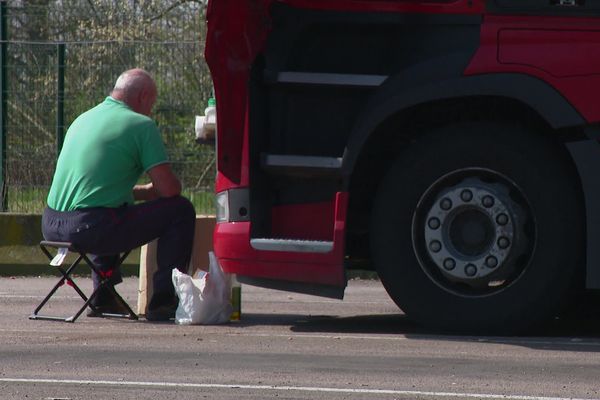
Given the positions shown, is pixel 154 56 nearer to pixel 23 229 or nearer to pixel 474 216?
pixel 23 229

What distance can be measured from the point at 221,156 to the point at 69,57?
18.0 feet

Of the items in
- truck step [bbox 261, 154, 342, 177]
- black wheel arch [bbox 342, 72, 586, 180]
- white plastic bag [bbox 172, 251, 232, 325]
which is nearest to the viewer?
black wheel arch [bbox 342, 72, 586, 180]

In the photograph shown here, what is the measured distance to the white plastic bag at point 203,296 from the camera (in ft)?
30.1

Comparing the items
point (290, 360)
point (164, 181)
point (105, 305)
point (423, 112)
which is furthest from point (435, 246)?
point (105, 305)

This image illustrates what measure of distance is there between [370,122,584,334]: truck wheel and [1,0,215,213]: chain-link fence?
532 centimetres

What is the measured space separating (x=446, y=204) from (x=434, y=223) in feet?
0.37

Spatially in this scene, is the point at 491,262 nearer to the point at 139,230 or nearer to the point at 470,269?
the point at 470,269

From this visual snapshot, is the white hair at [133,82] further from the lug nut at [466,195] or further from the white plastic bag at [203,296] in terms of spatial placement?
the lug nut at [466,195]

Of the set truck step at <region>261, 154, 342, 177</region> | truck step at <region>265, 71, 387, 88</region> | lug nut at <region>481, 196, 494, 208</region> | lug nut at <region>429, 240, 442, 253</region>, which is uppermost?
truck step at <region>265, 71, 387, 88</region>

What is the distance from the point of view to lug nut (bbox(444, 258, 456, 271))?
835 centimetres

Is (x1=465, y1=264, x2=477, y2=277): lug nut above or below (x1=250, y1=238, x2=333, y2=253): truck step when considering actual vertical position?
below

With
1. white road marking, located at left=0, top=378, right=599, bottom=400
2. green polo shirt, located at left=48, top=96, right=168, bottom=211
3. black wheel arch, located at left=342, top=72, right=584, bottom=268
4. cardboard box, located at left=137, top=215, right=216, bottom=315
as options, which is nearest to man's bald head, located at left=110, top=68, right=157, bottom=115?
green polo shirt, located at left=48, top=96, right=168, bottom=211

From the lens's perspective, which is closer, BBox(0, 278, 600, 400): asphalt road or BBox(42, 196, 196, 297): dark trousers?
BBox(0, 278, 600, 400): asphalt road

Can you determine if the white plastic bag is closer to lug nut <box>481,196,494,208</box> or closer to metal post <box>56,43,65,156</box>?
lug nut <box>481,196,494,208</box>
